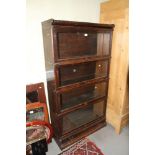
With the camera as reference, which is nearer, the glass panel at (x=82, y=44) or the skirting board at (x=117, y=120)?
the glass panel at (x=82, y=44)

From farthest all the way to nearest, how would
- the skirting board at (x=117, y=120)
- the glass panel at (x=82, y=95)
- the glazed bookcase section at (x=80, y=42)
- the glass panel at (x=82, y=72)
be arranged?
the skirting board at (x=117, y=120) < the glass panel at (x=82, y=95) < the glass panel at (x=82, y=72) < the glazed bookcase section at (x=80, y=42)

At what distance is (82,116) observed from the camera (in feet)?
7.39

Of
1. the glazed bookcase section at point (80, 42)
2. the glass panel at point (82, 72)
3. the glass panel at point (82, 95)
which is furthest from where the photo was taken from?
the glass panel at point (82, 95)

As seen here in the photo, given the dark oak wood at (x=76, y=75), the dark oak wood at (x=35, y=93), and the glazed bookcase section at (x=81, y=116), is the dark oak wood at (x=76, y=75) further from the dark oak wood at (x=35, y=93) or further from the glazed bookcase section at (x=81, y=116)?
the dark oak wood at (x=35, y=93)

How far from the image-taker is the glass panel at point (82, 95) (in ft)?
6.52

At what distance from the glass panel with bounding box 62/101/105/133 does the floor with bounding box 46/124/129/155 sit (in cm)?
27

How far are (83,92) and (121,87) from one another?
1.98ft

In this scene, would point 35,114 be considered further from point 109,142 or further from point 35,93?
point 109,142

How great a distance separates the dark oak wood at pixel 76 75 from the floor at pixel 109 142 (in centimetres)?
10

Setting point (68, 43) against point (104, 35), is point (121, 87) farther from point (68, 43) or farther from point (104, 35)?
point (68, 43)

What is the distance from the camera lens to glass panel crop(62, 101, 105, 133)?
2.09 meters

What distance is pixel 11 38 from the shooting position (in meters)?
0.41

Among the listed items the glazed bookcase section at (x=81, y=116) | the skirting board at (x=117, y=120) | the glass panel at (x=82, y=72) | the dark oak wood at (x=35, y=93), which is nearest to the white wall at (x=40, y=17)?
the dark oak wood at (x=35, y=93)
